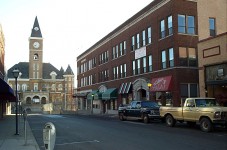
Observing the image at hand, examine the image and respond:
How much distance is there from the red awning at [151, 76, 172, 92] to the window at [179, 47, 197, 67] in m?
2.18

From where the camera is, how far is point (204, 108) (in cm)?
1848

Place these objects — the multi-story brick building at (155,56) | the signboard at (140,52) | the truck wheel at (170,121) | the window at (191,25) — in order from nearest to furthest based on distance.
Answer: the truck wheel at (170,121) → the multi-story brick building at (155,56) → the window at (191,25) → the signboard at (140,52)

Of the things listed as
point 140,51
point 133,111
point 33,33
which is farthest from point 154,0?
point 33,33

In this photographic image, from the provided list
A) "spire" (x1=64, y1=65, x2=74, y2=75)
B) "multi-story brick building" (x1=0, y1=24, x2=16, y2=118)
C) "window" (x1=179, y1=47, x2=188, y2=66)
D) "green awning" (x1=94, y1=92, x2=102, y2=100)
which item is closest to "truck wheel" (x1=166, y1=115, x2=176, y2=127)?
"multi-story brick building" (x1=0, y1=24, x2=16, y2=118)

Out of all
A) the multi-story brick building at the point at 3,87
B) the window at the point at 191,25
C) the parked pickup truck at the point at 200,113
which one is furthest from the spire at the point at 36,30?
the parked pickup truck at the point at 200,113

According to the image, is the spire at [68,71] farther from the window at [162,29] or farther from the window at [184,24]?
the window at [184,24]

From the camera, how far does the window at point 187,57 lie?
106 feet

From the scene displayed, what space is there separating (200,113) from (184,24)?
1615cm

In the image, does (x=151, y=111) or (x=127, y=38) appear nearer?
(x=151, y=111)

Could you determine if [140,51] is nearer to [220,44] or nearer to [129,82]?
[129,82]

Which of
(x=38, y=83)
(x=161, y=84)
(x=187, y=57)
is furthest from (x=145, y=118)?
(x=38, y=83)

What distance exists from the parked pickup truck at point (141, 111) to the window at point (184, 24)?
9537mm

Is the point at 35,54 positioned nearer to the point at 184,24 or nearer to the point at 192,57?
the point at 184,24

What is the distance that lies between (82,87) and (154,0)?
3655 cm
